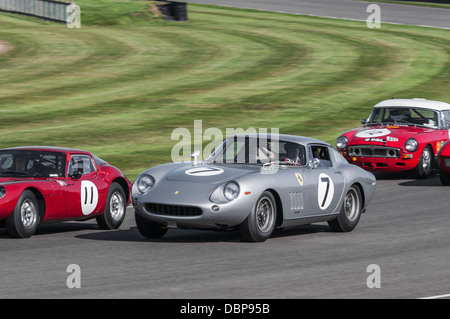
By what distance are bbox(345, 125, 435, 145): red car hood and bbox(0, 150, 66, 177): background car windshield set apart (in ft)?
23.2

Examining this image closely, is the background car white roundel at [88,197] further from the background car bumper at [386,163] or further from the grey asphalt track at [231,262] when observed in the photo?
the background car bumper at [386,163]

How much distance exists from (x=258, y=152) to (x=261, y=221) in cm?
106

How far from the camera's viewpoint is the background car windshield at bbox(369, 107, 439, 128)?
60.1 feet

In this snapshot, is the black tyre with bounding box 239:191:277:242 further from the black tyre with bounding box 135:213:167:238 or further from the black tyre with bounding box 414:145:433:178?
the black tyre with bounding box 414:145:433:178

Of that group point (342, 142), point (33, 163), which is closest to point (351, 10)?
→ point (342, 142)

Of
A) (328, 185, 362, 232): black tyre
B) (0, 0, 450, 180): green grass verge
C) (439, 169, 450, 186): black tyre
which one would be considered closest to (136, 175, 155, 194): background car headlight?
(328, 185, 362, 232): black tyre

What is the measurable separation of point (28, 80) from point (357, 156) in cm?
1491

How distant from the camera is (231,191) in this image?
10602 millimetres

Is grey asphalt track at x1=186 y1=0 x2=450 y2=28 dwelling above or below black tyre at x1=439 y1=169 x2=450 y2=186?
above

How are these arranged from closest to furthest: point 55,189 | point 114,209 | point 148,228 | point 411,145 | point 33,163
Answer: point 148,228 < point 55,189 < point 33,163 < point 114,209 < point 411,145

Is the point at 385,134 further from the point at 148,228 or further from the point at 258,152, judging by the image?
the point at 148,228

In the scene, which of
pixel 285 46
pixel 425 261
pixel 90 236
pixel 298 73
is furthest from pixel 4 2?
pixel 425 261

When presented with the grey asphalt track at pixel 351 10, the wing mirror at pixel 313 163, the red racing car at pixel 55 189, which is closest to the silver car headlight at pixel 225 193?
the wing mirror at pixel 313 163

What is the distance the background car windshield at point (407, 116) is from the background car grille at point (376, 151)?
3.79 feet
